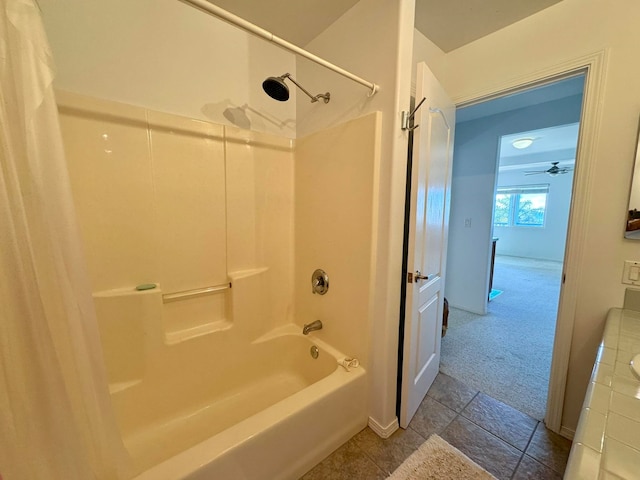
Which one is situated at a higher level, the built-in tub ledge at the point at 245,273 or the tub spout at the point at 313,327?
the built-in tub ledge at the point at 245,273

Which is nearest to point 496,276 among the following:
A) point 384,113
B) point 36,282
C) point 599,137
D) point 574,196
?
point 574,196

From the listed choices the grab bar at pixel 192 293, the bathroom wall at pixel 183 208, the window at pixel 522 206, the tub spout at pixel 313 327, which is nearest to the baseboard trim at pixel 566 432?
the tub spout at pixel 313 327

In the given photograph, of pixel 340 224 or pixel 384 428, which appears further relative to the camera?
pixel 340 224

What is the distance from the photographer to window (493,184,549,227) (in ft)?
20.7

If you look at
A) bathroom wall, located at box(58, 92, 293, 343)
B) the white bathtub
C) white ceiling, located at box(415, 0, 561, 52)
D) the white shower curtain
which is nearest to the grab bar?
bathroom wall, located at box(58, 92, 293, 343)

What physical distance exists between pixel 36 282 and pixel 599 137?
7.53 ft

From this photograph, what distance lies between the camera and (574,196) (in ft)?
4.31

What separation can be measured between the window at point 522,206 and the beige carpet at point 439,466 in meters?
6.29

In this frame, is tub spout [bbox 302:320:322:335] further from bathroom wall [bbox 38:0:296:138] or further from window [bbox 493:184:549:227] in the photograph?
window [bbox 493:184:549:227]

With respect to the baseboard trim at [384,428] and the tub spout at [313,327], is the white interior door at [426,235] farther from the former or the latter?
the tub spout at [313,327]

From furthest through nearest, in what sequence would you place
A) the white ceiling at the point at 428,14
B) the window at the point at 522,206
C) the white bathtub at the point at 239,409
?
the window at the point at 522,206 → the white ceiling at the point at 428,14 → the white bathtub at the point at 239,409

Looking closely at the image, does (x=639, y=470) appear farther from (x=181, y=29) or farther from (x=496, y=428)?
(x=181, y=29)

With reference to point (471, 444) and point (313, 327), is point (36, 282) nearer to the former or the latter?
point (313, 327)

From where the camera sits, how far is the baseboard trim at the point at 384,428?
4.66 ft
